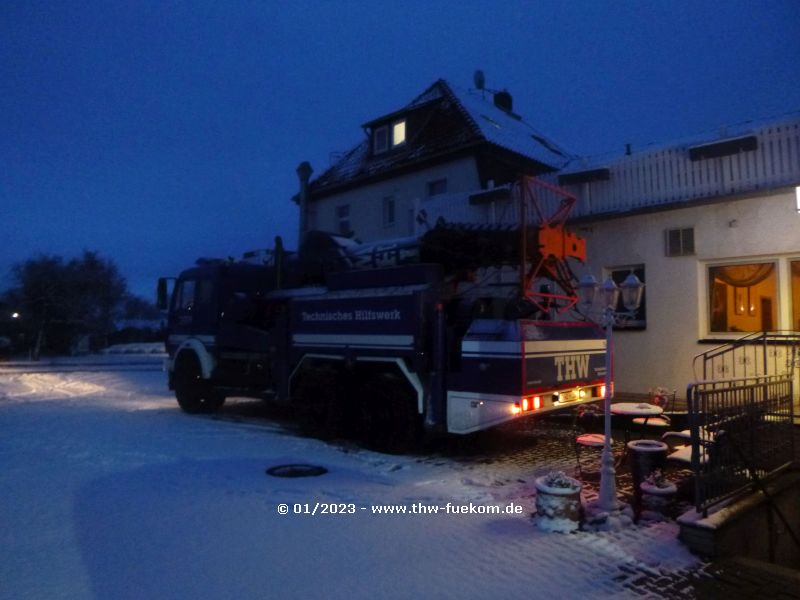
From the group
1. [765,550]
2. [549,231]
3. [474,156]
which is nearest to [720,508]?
[765,550]

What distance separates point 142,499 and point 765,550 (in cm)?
611

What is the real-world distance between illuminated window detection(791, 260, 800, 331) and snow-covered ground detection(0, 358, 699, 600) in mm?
5678

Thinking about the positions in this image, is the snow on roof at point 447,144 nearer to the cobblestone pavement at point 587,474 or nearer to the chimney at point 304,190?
the chimney at point 304,190

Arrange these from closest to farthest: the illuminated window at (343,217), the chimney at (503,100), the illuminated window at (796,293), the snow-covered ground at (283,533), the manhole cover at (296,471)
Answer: the snow-covered ground at (283,533) → the manhole cover at (296,471) → the illuminated window at (796,293) → the illuminated window at (343,217) → the chimney at (503,100)

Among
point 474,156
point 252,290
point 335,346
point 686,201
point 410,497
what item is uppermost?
point 474,156

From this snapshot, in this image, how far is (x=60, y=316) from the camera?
3500 cm

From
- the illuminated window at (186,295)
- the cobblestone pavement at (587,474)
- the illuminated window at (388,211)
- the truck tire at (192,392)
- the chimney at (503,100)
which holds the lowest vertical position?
the cobblestone pavement at (587,474)

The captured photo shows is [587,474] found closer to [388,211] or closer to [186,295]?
[186,295]

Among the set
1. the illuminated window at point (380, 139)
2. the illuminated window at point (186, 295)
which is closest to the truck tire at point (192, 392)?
the illuminated window at point (186, 295)

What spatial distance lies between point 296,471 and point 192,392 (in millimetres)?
5457

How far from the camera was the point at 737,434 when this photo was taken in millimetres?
5594

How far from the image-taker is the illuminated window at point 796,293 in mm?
9242

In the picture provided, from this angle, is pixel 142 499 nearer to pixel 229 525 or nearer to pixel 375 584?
pixel 229 525

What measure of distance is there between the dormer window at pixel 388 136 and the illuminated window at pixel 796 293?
44.6ft
